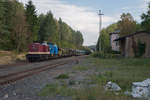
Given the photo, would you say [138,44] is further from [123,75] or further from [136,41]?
[123,75]

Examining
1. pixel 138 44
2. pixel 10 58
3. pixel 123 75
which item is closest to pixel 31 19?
pixel 10 58

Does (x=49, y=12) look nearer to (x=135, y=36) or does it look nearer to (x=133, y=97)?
(x=135, y=36)

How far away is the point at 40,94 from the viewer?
7.50 meters

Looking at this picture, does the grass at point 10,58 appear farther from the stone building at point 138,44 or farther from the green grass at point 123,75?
the stone building at point 138,44

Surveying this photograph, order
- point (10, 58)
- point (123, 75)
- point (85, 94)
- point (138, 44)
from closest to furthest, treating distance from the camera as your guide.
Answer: point (85, 94) → point (123, 75) → point (10, 58) → point (138, 44)

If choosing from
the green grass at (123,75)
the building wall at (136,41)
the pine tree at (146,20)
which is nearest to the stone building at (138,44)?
the building wall at (136,41)

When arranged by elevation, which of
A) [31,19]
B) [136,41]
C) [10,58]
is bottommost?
[10,58]

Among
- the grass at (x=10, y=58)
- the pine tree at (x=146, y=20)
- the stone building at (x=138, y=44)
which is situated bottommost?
the grass at (x=10, y=58)

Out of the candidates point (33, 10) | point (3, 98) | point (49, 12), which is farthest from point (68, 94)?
point (49, 12)

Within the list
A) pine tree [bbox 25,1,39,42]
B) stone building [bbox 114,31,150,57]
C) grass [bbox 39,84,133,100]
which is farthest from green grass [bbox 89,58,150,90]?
pine tree [bbox 25,1,39,42]

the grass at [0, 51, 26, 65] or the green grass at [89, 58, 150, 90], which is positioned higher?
the grass at [0, 51, 26, 65]

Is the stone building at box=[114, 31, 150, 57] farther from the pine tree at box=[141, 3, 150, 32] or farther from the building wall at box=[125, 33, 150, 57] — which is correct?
the pine tree at box=[141, 3, 150, 32]

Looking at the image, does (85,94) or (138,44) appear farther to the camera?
(138,44)

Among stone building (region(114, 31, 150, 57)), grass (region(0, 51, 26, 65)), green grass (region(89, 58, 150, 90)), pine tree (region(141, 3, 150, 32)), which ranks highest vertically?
pine tree (region(141, 3, 150, 32))
